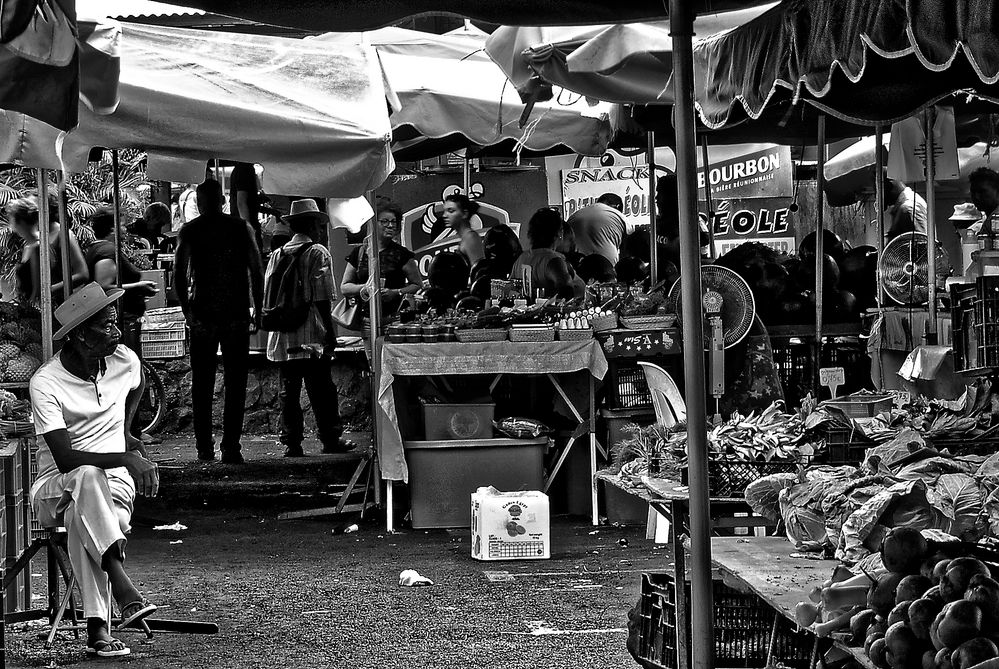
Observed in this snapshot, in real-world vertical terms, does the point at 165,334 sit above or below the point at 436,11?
Result: below

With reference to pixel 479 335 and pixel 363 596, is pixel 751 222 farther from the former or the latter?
pixel 363 596

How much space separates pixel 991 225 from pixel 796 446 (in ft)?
14.6

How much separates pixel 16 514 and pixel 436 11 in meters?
3.89

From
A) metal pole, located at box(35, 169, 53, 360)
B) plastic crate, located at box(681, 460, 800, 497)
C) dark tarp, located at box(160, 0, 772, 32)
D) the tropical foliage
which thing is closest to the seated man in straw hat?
metal pole, located at box(35, 169, 53, 360)

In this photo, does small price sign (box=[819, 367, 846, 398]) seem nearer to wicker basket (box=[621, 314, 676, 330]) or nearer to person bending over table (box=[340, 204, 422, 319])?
wicker basket (box=[621, 314, 676, 330])

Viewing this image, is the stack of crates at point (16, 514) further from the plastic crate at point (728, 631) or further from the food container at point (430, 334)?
the food container at point (430, 334)

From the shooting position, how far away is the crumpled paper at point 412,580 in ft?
27.6

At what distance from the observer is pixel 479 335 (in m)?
10.2

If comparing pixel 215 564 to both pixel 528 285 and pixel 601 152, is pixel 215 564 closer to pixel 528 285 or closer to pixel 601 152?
pixel 528 285

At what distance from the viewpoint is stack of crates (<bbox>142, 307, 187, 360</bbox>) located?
18.1m

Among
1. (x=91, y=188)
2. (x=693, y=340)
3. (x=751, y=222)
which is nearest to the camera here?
(x=693, y=340)

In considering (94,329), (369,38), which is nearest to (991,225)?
(369,38)

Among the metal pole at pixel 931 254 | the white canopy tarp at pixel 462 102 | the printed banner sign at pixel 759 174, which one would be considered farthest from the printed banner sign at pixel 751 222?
the metal pole at pixel 931 254

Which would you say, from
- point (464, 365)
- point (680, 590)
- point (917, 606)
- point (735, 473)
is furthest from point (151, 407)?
point (917, 606)
